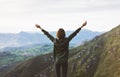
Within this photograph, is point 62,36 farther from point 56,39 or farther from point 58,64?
point 58,64

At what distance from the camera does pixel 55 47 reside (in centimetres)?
1703

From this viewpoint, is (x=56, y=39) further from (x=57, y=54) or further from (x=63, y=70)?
(x=63, y=70)

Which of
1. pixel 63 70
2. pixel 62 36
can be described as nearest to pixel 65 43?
pixel 62 36

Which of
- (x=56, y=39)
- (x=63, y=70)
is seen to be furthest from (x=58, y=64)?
(x=56, y=39)

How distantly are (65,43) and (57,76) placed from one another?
2320 millimetres

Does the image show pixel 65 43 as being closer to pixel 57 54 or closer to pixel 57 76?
pixel 57 54

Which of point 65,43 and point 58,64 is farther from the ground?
point 65,43

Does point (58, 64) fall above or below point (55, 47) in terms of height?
below

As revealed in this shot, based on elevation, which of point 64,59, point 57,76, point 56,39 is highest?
point 56,39

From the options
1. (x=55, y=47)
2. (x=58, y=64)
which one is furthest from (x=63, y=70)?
(x=55, y=47)

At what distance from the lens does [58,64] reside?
17.1m

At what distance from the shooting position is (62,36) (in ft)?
56.2

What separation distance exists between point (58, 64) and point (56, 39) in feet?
5.26

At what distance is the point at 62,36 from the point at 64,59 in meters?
1.48
